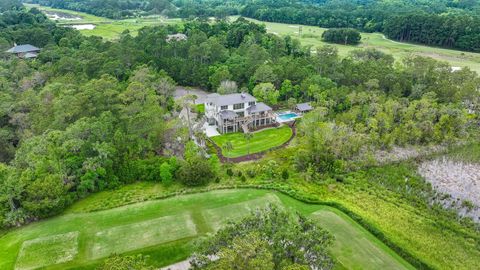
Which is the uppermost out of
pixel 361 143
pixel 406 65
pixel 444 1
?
pixel 444 1

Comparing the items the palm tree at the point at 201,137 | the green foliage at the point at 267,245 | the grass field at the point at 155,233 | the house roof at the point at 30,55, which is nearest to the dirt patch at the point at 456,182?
the grass field at the point at 155,233

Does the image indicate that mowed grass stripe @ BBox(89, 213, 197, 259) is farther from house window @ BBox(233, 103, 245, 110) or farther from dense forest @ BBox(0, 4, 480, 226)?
house window @ BBox(233, 103, 245, 110)

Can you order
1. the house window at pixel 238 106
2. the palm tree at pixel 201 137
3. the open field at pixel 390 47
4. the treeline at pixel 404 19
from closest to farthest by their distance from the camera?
the palm tree at pixel 201 137 → the house window at pixel 238 106 → the open field at pixel 390 47 → the treeline at pixel 404 19

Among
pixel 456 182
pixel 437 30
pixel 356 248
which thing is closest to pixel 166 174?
pixel 356 248

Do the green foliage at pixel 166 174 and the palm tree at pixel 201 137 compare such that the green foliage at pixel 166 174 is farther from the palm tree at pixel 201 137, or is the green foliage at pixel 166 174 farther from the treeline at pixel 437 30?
the treeline at pixel 437 30

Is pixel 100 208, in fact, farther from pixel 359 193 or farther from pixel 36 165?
pixel 359 193

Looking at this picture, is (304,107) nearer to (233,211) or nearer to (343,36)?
(233,211)

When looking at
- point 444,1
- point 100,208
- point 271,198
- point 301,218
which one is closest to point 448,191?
point 271,198
